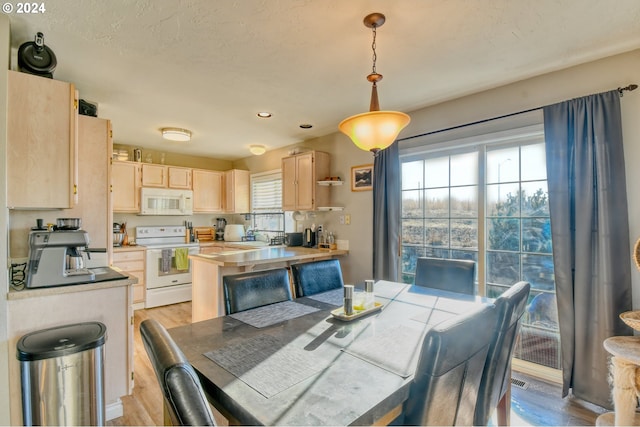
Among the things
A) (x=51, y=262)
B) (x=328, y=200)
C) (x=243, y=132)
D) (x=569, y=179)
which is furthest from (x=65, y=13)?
(x=569, y=179)

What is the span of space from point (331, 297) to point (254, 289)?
52 cm

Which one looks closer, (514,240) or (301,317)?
(301,317)

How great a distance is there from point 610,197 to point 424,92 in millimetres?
1583

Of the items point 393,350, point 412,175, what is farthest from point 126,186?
point 393,350

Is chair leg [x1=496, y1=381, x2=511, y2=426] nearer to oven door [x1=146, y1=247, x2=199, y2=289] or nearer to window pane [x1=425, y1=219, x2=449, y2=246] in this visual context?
window pane [x1=425, y1=219, x2=449, y2=246]

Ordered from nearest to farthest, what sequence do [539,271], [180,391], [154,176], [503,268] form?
[180,391] < [539,271] < [503,268] < [154,176]

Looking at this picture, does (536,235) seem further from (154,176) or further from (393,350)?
(154,176)

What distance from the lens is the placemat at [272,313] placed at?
1593 mm

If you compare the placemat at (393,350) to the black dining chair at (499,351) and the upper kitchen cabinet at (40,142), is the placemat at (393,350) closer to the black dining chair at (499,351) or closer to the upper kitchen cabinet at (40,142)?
the black dining chair at (499,351)

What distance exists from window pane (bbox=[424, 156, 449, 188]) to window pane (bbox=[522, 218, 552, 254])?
80cm

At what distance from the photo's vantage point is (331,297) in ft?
6.77

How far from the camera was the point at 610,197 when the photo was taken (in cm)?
201

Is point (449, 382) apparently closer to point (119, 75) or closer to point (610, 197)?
point (610, 197)

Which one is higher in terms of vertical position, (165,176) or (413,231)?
(165,176)
